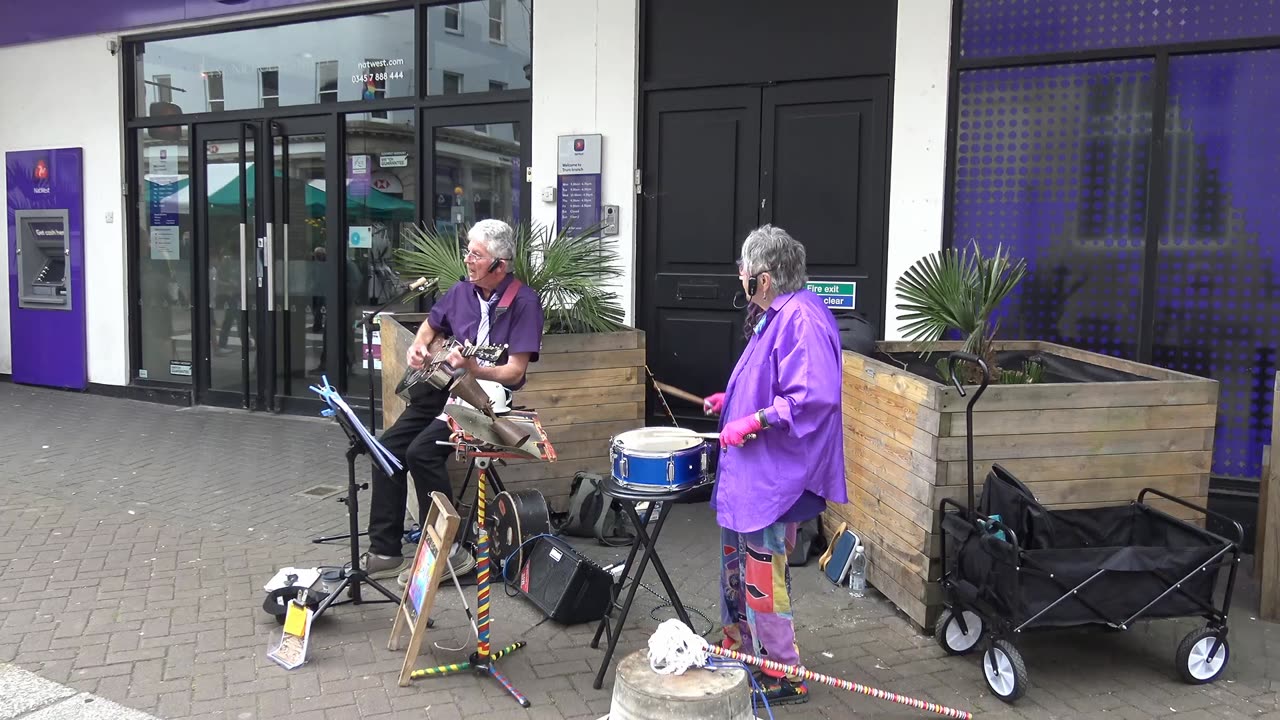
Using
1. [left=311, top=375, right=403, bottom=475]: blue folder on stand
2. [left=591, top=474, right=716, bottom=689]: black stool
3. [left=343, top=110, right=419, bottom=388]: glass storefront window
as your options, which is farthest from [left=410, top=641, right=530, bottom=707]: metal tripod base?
[left=343, top=110, right=419, bottom=388]: glass storefront window

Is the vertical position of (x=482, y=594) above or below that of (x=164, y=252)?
below

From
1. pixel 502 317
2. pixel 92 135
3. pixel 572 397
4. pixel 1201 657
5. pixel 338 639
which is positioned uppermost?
pixel 92 135

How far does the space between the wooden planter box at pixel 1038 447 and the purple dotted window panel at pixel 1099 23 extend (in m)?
2.37

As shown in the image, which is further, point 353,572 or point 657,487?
point 353,572

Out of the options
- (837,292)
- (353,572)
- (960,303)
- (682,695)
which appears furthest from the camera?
(837,292)

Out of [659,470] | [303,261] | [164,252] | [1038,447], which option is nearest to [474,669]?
[659,470]

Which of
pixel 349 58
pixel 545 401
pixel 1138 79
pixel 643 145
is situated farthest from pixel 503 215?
pixel 1138 79

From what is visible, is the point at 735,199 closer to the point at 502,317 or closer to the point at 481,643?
the point at 502,317

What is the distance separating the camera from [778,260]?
3.58 metres

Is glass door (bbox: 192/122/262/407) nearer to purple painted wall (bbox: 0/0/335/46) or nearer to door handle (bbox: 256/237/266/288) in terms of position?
door handle (bbox: 256/237/266/288)

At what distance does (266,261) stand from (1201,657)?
7.90 metres

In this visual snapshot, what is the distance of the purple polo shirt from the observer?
15.7ft

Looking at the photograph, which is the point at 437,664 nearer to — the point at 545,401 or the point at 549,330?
the point at 545,401

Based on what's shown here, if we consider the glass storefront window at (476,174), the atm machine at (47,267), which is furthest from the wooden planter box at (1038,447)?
the atm machine at (47,267)
